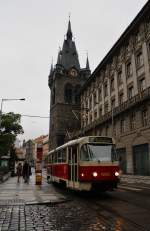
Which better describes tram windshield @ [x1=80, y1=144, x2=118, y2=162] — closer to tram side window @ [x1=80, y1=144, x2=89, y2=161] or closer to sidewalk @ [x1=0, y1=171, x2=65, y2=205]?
tram side window @ [x1=80, y1=144, x2=89, y2=161]

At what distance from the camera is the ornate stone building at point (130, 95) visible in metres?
33.2

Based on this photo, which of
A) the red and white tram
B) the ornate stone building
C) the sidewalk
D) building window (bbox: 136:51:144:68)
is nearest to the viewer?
the sidewalk

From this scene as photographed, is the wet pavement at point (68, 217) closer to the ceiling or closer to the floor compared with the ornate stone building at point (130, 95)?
closer to the floor

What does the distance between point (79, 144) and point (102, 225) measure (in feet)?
21.9

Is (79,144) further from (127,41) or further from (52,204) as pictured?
(127,41)

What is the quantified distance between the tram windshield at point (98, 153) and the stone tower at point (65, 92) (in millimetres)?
64429

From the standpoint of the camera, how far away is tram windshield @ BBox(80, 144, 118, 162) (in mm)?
13156

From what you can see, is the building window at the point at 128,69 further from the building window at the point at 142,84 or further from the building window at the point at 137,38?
the building window at the point at 142,84

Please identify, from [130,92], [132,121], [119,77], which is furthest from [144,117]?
[119,77]

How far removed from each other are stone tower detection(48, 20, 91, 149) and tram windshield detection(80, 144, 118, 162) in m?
64.4

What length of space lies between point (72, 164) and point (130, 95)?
25.8 meters

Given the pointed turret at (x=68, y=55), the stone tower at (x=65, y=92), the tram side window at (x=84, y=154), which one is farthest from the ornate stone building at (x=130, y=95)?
the pointed turret at (x=68, y=55)

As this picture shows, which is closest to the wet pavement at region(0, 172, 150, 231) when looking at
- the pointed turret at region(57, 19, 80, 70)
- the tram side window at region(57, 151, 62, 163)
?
the tram side window at region(57, 151, 62, 163)

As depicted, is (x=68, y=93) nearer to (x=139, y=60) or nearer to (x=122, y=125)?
(x=122, y=125)
